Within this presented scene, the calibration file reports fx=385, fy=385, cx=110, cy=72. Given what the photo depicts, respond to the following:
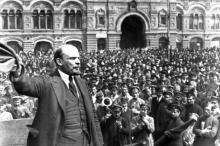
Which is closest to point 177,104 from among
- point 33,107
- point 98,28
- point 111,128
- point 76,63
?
point 111,128

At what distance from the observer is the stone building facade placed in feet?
Answer: 123

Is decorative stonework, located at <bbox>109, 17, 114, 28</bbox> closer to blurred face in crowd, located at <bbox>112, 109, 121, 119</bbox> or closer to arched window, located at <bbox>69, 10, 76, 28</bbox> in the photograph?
arched window, located at <bbox>69, 10, 76, 28</bbox>

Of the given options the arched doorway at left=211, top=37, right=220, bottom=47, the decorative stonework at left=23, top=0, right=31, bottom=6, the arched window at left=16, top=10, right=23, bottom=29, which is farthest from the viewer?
the arched doorway at left=211, top=37, right=220, bottom=47

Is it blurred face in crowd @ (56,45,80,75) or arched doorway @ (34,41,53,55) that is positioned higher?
arched doorway @ (34,41,53,55)

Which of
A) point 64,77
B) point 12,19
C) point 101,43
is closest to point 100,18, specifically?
point 101,43

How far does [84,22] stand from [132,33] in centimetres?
595

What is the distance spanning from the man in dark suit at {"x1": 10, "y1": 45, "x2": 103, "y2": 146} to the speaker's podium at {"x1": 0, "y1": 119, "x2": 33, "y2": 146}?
4.41 feet

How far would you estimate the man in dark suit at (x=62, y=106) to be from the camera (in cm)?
371

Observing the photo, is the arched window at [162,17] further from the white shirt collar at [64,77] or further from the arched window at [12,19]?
the white shirt collar at [64,77]

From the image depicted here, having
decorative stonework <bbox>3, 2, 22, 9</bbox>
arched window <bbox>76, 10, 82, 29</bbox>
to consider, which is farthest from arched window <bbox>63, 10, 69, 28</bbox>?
decorative stonework <bbox>3, 2, 22, 9</bbox>

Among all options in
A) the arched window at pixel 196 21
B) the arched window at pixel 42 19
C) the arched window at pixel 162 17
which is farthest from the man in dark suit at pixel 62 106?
the arched window at pixel 196 21

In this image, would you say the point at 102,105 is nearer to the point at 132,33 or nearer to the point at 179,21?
the point at 132,33

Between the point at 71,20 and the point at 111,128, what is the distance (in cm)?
3232

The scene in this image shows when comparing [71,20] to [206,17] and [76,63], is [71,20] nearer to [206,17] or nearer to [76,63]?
[206,17]
